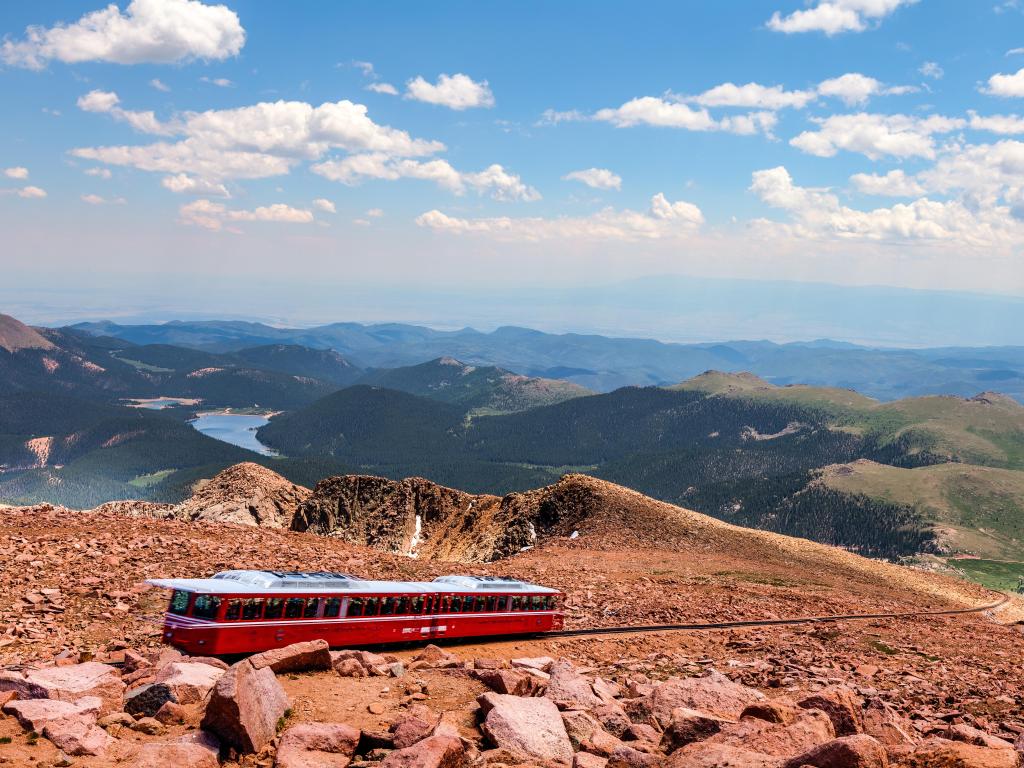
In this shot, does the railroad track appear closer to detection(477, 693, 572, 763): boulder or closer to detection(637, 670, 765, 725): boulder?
detection(637, 670, 765, 725): boulder

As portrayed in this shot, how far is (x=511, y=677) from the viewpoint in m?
21.9

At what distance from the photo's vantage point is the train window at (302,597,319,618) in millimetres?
30703

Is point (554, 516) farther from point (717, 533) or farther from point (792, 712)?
point (792, 712)

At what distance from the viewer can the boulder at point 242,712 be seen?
56.6 feet

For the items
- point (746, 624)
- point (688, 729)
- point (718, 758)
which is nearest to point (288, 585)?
point (688, 729)

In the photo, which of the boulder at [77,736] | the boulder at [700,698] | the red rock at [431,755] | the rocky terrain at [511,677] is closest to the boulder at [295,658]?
the rocky terrain at [511,677]

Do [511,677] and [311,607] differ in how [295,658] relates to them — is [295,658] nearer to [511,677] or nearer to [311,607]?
[511,677]

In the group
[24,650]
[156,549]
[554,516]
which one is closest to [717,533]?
[554,516]

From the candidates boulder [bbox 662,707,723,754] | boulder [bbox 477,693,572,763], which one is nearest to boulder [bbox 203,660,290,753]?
boulder [bbox 477,693,572,763]

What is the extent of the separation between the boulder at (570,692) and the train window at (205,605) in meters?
12.9

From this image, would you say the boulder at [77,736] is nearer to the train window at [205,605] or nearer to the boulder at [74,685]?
the boulder at [74,685]

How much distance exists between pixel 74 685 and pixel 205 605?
784cm

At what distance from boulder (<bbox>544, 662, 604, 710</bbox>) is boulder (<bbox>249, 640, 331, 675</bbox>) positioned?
707cm

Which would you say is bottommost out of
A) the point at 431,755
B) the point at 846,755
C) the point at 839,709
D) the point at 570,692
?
the point at 570,692
